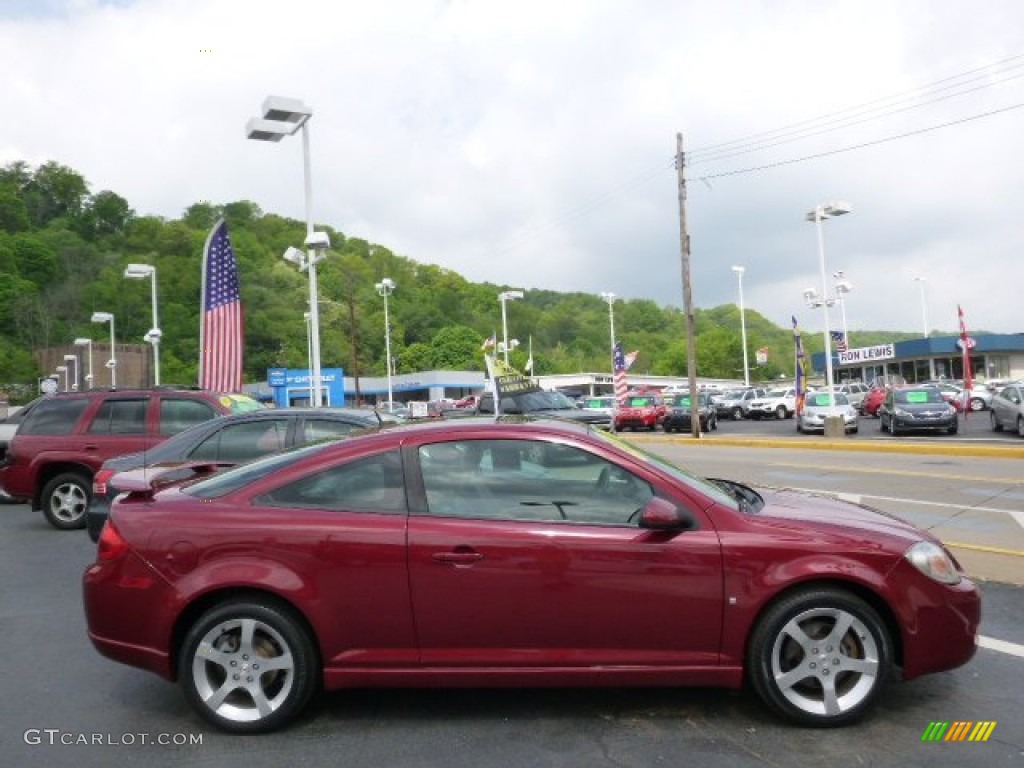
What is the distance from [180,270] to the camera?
82562 mm

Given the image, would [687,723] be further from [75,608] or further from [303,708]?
[75,608]

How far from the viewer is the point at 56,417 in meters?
11.0

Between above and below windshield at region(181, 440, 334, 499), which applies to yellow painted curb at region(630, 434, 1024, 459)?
below

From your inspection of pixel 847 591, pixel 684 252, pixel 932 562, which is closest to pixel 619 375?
pixel 684 252

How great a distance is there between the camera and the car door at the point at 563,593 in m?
3.98

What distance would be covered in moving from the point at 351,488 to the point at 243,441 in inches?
190

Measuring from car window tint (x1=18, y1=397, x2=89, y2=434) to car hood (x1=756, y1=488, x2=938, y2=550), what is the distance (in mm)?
9292

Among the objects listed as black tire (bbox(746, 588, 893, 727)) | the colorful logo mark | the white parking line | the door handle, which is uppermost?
the door handle

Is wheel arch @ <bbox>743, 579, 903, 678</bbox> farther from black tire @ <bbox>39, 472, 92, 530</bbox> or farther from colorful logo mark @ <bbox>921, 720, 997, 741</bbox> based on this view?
black tire @ <bbox>39, 472, 92, 530</bbox>

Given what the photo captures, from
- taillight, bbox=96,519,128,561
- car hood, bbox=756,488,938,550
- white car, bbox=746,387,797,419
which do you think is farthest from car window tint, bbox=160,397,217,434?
white car, bbox=746,387,797,419

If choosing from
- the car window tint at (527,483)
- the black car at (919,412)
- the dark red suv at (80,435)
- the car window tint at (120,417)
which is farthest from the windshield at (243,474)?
Result: the black car at (919,412)

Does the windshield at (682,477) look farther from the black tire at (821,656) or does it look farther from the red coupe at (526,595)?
the black tire at (821,656)

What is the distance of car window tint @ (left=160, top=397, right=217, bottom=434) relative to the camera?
1090 cm

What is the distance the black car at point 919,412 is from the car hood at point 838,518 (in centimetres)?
2365
